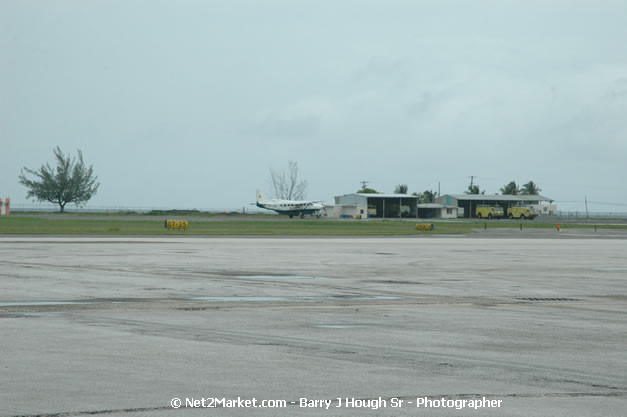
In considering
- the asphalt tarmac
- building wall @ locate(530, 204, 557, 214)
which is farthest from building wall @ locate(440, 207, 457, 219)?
the asphalt tarmac

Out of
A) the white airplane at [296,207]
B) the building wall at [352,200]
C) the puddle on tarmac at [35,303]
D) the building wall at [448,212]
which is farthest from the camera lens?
the building wall at [448,212]

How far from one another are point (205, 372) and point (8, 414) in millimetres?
2410

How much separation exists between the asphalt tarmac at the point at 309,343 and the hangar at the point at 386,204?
12562cm

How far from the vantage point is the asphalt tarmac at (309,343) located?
7.52m

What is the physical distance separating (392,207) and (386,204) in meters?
1.42

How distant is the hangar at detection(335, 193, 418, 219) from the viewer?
150 meters

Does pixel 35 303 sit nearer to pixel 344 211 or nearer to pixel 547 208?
pixel 344 211

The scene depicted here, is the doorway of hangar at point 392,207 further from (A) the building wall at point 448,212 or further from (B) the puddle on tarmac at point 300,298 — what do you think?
(B) the puddle on tarmac at point 300,298

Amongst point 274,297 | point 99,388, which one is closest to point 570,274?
point 274,297

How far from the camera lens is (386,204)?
152 metres

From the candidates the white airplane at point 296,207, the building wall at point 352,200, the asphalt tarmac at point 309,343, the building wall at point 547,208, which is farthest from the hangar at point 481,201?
the asphalt tarmac at point 309,343

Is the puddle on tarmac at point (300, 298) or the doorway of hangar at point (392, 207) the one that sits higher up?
the doorway of hangar at point (392, 207)

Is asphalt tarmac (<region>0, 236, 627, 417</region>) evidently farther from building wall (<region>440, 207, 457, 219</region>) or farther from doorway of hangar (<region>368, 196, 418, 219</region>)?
building wall (<region>440, 207, 457, 219</region>)

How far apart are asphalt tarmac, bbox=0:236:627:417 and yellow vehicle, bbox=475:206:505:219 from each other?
115325 mm
